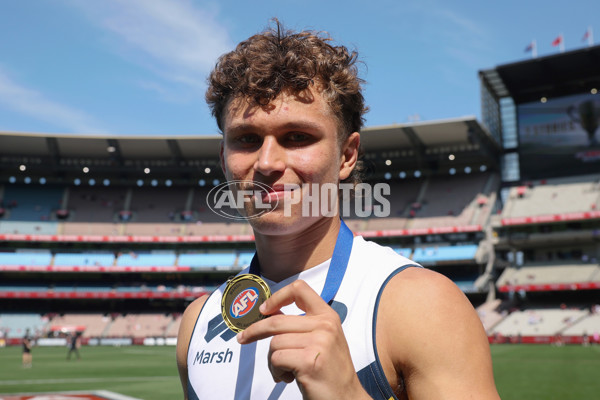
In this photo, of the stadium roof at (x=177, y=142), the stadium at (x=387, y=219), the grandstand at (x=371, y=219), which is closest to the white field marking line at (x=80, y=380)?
the stadium at (x=387, y=219)

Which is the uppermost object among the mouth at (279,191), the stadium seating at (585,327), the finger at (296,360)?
the mouth at (279,191)

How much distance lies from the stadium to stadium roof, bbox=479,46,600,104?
5.4 inches

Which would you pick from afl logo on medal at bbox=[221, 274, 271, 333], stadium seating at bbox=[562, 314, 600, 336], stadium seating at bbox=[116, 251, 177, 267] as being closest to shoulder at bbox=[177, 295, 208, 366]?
afl logo on medal at bbox=[221, 274, 271, 333]

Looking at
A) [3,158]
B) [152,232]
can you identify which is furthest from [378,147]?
[3,158]

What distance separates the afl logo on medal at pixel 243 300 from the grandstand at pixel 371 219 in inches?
1783

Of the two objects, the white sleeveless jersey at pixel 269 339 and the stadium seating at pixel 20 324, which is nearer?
the white sleeveless jersey at pixel 269 339

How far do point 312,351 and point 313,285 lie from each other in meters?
0.68

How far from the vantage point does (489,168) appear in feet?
182

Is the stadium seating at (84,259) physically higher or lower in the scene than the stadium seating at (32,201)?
lower

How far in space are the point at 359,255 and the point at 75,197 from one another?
203 feet

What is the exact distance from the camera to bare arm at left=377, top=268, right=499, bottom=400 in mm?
1643

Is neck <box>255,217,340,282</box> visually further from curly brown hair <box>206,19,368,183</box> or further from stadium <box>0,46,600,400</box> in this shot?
stadium <box>0,46,600,400</box>

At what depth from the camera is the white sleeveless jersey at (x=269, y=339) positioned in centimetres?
177

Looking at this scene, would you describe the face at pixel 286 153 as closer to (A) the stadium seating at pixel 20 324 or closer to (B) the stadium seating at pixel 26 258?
(A) the stadium seating at pixel 20 324
